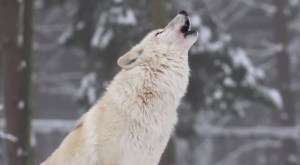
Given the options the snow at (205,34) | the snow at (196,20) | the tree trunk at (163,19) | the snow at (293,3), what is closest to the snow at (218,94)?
the snow at (205,34)

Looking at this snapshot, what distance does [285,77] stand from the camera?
59.0 feet

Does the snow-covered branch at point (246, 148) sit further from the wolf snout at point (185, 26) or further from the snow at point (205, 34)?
the wolf snout at point (185, 26)

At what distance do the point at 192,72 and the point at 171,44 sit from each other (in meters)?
9.27

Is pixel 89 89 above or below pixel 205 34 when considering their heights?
below

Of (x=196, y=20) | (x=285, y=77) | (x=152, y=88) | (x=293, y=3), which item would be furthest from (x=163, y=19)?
(x=293, y=3)

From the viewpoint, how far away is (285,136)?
17.8m

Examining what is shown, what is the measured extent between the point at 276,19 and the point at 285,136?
3304 mm

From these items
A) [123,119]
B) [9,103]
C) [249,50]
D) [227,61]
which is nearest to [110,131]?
[123,119]

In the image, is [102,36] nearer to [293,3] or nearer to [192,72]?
[192,72]

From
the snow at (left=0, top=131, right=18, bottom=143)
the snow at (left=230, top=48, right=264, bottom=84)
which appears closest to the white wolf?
the snow at (left=0, top=131, right=18, bottom=143)

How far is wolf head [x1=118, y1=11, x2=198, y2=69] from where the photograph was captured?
4625 millimetres

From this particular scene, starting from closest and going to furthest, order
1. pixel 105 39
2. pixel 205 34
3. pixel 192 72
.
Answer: pixel 205 34 → pixel 105 39 → pixel 192 72

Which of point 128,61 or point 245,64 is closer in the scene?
point 128,61

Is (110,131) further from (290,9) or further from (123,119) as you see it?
(290,9)
